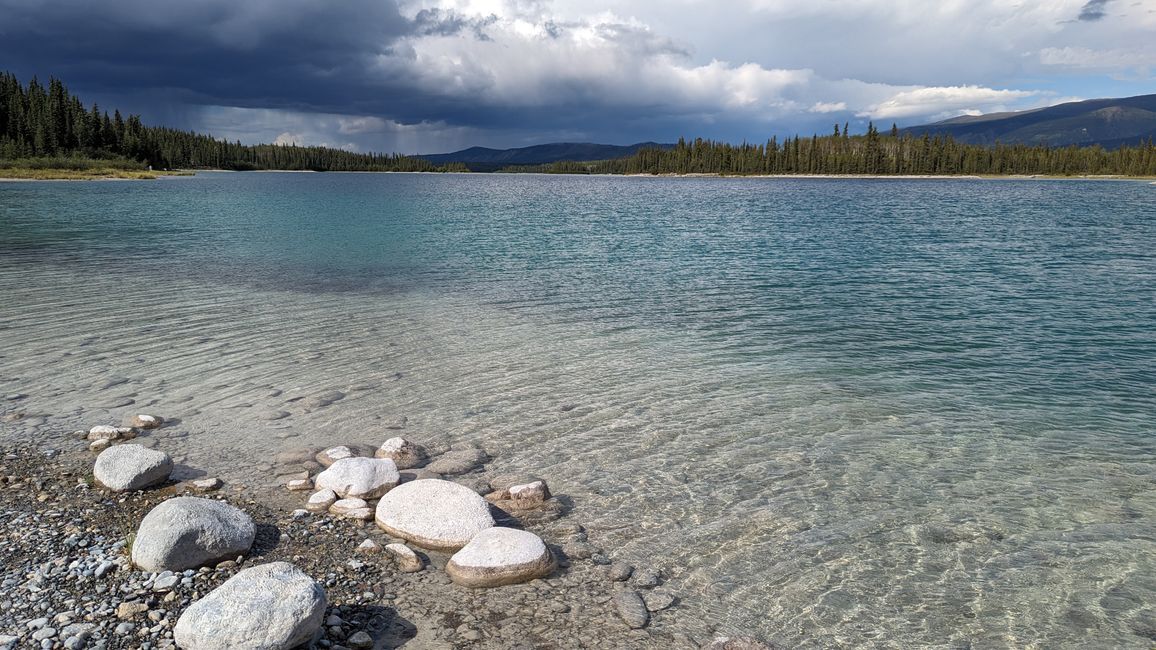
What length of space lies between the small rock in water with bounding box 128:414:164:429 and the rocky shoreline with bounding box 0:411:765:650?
2.42 m

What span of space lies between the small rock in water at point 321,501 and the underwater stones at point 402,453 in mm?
1503

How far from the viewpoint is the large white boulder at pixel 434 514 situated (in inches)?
306

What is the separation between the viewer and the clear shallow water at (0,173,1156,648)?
7.38 meters

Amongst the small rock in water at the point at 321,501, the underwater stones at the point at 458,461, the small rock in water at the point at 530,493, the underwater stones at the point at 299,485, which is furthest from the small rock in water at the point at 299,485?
the small rock in water at the point at 530,493

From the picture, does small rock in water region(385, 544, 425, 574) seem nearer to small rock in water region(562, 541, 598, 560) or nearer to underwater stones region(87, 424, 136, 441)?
small rock in water region(562, 541, 598, 560)

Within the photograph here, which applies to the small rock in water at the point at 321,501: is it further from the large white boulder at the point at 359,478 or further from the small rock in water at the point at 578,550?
the small rock in water at the point at 578,550

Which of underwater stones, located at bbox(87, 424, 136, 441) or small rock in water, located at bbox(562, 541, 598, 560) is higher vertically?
underwater stones, located at bbox(87, 424, 136, 441)

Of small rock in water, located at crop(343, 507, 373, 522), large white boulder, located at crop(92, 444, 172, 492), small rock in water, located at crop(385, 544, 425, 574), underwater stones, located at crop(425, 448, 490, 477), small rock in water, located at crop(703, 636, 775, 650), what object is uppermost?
large white boulder, located at crop(92, 444, 172, 492)

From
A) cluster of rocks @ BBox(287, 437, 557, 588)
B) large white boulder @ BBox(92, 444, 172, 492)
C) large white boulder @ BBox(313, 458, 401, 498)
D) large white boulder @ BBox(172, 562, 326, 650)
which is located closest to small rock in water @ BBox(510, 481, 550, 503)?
cluster of rocks @ BBox(287, 437, 557, 588)

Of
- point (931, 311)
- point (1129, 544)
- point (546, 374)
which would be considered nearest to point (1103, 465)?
point (1129, 544)

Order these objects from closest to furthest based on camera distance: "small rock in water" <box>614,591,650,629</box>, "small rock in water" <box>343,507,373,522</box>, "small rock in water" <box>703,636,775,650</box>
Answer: "small rock in water" <box>703,636,775,650</box> < "small rock in water" <box>614,591,650,629</box> < "small rock in water" <box>343,507,373,522</box>

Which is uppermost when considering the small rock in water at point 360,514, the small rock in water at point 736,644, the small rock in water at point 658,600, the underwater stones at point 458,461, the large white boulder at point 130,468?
the large white boulder at point 130,468

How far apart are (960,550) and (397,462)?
309 inches

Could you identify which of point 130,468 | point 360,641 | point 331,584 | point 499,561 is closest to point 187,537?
point 331,584
